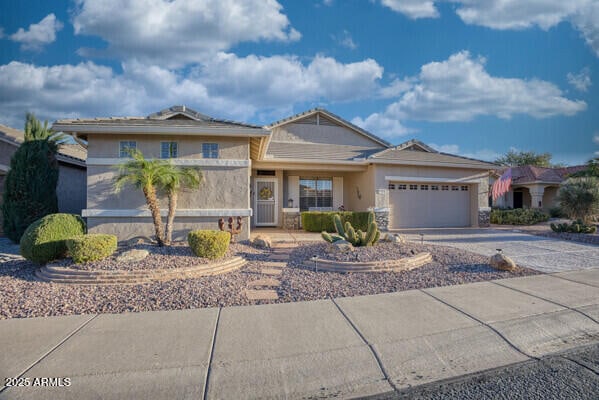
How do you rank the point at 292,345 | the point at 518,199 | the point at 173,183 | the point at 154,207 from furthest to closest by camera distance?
the point at 518,199 < the point at 173,183 < the point at 154,207 < the point at 292,345

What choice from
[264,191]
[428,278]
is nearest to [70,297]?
[428,278]

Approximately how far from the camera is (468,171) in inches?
620

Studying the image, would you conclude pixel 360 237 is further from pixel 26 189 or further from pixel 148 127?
pixel 26 189

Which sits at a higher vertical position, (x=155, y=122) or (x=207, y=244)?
(x=155, y=122)

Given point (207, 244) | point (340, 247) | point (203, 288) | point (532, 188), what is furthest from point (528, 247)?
point (532, 188)

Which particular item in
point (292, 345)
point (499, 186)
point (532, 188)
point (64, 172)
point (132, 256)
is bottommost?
point (292, 345)

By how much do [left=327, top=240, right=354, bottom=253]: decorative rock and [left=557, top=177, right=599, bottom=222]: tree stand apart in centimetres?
1193

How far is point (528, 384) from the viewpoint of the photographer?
3.06 metres

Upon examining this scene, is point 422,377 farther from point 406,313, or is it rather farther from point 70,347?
point 70,347

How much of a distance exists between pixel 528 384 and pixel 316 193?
14.1 meters

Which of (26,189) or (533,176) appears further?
(533,176)

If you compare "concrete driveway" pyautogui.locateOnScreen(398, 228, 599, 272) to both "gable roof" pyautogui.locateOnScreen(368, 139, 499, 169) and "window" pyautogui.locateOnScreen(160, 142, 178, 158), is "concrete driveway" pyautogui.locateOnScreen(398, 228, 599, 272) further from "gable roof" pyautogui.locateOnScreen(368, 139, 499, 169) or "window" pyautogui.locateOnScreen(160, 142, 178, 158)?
"window" pyautogui.locateOnScreen(160, 142, 178, 158)

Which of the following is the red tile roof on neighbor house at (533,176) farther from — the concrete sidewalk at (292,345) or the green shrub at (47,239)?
the green shrub at (47,239)

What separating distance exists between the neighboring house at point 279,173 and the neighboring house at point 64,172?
17.0 ft
